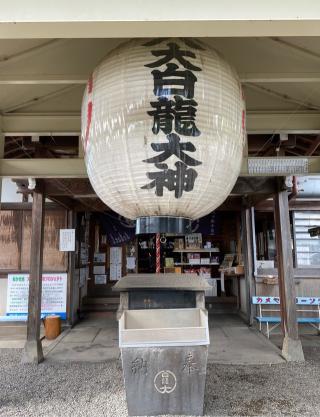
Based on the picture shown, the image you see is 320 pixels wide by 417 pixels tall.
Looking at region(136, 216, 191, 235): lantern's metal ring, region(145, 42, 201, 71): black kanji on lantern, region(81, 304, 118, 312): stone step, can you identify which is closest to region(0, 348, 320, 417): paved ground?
region(136, 216, 191, 235): lantern's metal ring

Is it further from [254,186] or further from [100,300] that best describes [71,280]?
[254,186]

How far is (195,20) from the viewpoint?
5.19 ft

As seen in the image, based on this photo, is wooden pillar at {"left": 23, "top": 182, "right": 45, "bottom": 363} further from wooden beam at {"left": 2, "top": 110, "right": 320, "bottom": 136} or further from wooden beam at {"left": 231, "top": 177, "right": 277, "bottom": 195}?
wooden beam at {"left": 231, "top": 177, "right": 277, "bottom": 195}

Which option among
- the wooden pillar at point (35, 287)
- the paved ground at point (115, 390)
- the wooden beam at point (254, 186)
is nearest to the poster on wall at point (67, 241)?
the wooden pillar at point (35, 287)

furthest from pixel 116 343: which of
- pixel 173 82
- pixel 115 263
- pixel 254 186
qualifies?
pixel 173 82

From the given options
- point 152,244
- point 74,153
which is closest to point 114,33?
point 74,153

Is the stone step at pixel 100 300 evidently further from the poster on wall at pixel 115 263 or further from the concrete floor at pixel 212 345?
the concrete floor at pixel 212 345

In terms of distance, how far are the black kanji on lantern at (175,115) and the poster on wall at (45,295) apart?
257 inches

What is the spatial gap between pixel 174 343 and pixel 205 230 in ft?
18.6

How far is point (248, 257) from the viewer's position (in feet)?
25.5

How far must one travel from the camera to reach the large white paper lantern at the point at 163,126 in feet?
6.41

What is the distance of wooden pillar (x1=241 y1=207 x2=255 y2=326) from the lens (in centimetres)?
761

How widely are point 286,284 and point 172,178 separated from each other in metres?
4.37

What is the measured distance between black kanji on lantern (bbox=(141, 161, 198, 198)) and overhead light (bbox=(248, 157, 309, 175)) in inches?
61.5
